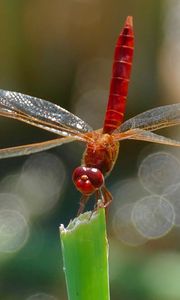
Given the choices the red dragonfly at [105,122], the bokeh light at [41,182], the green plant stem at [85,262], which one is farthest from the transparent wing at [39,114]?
the bokeh light at [41,182]

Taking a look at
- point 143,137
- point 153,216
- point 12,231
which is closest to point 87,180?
point 143,137

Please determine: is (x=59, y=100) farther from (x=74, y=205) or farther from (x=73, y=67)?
(x=74, y=205)

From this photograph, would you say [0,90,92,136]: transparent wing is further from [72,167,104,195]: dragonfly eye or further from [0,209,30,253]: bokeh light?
[0,209,30,253]: bokeh light

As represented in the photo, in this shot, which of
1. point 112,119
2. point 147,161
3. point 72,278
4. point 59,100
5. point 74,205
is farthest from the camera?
point 59,100

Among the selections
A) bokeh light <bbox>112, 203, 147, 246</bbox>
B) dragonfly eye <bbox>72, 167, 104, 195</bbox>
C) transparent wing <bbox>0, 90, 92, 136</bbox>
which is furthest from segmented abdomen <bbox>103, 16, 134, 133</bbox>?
bokeh light <bbox>112, 203, 147, 246</bbox>

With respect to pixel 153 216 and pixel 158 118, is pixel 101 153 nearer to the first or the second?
pixel 158 118

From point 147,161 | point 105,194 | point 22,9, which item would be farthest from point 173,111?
point 22,9
